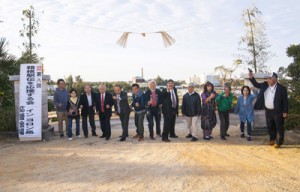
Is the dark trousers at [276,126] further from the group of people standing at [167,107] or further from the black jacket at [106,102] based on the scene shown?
the black jacket at [106,102]

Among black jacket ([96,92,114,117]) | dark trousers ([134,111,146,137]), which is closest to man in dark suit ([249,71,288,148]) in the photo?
dark trousers ([134,111,146,137])

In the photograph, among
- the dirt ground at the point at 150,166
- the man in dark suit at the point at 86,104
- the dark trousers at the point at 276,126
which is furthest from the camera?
the man in dark suit at the point at 86,104

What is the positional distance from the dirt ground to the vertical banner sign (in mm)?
340

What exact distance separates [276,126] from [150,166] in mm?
3377

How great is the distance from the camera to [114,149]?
7.21 m

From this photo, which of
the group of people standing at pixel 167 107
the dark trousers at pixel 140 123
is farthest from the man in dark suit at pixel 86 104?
the dark trousers at pixel 140 123

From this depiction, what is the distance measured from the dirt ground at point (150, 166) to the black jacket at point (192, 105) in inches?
29.3

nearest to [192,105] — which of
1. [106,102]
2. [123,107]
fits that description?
[123,107]

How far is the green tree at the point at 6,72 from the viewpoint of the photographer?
9.74m

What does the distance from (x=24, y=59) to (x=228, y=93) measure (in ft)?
24.9

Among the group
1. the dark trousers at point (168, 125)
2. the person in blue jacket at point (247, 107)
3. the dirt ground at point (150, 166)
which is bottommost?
the dirt ground at point (150, 166)

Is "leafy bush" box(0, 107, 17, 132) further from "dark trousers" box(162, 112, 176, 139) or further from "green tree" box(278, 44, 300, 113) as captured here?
"green tree" box(278, 44, 300, 113)

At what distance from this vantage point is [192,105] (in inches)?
328

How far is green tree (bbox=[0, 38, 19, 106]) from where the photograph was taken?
9742 millimetres
